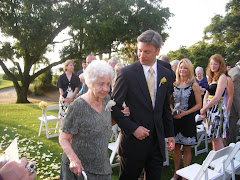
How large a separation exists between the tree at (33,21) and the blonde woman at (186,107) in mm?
17369

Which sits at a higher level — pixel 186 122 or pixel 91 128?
pixel 91 128

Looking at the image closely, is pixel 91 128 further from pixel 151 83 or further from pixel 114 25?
pixel 114 25

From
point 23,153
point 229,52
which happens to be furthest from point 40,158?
point 229,52

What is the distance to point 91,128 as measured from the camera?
6.48 ft

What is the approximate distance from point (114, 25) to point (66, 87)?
44.0 feet

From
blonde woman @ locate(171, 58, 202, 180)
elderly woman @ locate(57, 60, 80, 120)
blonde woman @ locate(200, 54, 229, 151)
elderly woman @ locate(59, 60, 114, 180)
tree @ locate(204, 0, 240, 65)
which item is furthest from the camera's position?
tree @ locate(204, 0, 240, 65)

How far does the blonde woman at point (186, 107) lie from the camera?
370cm

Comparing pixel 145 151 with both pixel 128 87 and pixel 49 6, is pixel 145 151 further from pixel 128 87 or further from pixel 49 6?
pixel 49 6

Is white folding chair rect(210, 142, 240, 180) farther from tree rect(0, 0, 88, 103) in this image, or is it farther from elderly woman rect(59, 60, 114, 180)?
tree rect(0, 0, 88, 103)

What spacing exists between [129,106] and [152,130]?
1.30 feet

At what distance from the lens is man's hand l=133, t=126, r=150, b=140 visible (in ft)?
7.41

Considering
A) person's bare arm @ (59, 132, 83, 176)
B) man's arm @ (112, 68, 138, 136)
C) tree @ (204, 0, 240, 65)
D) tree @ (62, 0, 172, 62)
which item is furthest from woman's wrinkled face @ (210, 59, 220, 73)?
tree @ (204, 0, 240, 65)

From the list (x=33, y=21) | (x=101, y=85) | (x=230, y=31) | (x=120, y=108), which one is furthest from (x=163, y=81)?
(x=230, y=31)

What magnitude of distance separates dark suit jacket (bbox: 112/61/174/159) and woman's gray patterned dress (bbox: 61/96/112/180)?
0.32 metres
